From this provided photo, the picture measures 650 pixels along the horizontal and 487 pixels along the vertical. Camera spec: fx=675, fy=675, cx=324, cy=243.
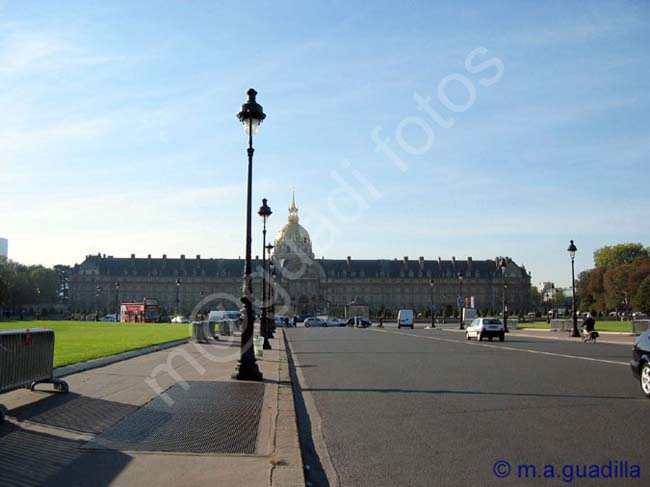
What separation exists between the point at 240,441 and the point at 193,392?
15.3 feet

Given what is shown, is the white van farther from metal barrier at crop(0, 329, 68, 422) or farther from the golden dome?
the golden dome

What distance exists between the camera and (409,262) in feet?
566

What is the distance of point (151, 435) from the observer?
8.27 meters

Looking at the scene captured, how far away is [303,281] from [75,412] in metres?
148

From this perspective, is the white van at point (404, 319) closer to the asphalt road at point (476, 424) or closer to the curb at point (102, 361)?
the curb at point (102, 361)

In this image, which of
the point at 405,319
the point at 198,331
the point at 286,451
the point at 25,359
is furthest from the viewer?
the point at 405,319

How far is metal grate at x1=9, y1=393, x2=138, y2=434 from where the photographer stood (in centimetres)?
882

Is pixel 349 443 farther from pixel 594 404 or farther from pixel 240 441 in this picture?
pixel 594 404

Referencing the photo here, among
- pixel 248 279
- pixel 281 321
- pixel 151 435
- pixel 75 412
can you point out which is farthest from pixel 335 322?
pixel 151 435

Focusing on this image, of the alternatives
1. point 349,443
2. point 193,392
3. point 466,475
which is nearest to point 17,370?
point 193,392

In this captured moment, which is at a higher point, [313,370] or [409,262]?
[409,262]

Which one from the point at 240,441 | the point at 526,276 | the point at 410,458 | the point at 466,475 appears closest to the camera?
the point at 466,475

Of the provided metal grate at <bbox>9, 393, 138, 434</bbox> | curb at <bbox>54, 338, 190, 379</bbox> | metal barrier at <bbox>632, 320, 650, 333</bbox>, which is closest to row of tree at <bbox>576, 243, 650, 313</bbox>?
metal barrier at <bbox>632, 320, 650, 333</bbox>

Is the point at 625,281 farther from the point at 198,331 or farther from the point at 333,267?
the point at 198,331
